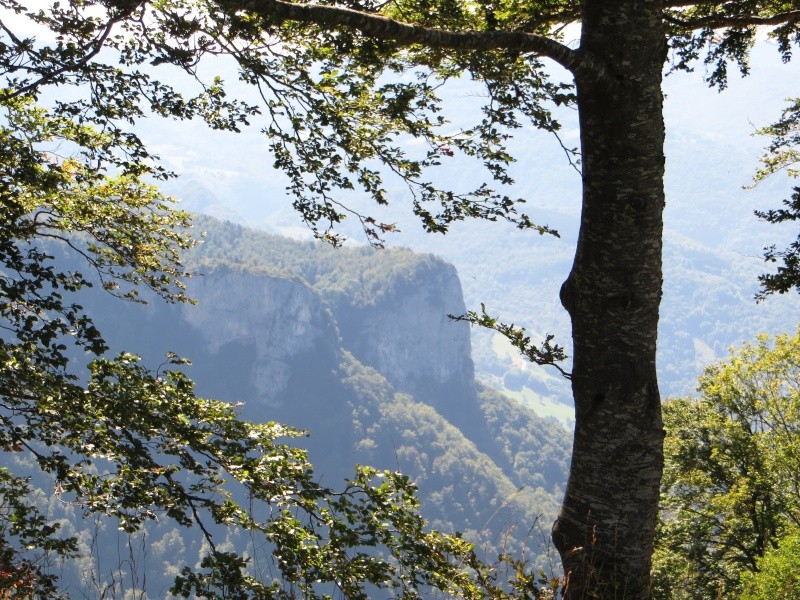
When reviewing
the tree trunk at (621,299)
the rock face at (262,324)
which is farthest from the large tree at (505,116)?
the rock face at (262,324)

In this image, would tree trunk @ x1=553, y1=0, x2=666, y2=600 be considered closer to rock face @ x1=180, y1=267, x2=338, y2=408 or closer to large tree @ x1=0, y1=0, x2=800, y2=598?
large tree @ x1=0, y1=0, x2=800, y2=598

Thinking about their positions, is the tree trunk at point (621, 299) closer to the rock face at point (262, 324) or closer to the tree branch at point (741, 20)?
the tree branch at point (741, 20)

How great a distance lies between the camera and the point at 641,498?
11.4 feet

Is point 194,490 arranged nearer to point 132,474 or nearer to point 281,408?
point 132,474

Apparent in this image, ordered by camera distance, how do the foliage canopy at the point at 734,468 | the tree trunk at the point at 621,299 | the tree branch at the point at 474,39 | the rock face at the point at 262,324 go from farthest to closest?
1. the rock face at the point at 262,324
2. the foliage canopy at the point at 734,468
3. the tree trunk at the point at 621,299
4. the tree branch at the point at 474,39

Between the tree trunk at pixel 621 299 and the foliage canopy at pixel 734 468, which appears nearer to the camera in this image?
the tree trunk at pixel 621 299

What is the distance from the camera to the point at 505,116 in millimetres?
4691

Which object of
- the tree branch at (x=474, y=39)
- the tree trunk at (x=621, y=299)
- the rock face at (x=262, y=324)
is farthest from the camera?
the rock face at (x=262, y=324)

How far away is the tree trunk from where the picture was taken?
3.43 m

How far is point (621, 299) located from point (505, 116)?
5.58ft

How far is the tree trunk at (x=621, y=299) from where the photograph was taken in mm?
3432

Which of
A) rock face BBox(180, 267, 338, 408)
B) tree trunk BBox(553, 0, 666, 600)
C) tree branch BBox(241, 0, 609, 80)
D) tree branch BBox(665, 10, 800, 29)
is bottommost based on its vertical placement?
tree trunk BBox(553, 0, 666, 600)

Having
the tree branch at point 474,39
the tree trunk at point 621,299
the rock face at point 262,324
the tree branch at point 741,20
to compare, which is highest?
the rock face at point 262,324

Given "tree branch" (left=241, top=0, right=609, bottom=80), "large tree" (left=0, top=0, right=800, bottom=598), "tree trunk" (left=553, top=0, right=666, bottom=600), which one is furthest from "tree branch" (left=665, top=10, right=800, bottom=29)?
"tree branch" (left=241, top=0, right=609, bottom=80)
